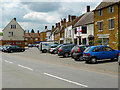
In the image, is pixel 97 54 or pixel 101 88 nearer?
pixel 101 88

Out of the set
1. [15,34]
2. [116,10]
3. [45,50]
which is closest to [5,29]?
[15,34]

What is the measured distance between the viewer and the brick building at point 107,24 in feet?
99.2

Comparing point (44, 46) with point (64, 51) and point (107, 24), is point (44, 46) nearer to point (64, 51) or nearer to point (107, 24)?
point (107, 24)

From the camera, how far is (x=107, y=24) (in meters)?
32.6

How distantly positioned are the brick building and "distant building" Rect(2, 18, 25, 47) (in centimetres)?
4695

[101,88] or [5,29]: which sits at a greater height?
[5,29]

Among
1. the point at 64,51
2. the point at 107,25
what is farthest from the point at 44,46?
the point at 64,51

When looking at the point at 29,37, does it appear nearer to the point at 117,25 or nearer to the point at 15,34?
the point at 15,34

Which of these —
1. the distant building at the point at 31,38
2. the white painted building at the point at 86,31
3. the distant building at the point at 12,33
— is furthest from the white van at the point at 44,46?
the distant building at the point at 31,38

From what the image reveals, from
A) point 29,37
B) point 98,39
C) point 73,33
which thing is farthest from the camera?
point 29,37

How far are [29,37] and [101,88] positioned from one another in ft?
436

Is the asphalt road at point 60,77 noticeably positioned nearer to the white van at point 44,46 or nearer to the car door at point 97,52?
the car door at point 97,52

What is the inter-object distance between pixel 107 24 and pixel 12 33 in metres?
51.2

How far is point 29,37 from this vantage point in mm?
138625
